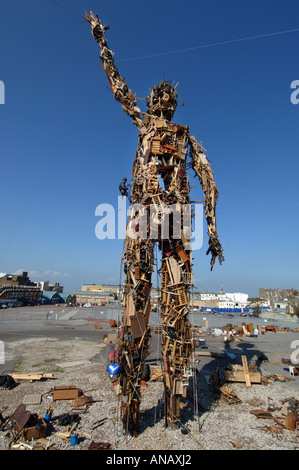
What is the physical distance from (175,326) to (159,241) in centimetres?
250

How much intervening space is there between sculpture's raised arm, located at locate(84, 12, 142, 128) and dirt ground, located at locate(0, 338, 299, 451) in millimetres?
8992

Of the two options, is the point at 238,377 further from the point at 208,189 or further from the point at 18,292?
the point at 18,292

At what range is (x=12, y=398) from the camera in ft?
30.3

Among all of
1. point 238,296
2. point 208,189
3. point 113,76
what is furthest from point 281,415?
point 238,296

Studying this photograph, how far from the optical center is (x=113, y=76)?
865 centimetres

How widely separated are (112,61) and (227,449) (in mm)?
11879

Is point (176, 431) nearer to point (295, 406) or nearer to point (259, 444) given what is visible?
point (259, 444)

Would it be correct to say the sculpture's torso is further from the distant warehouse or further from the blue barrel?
the distant warehouse

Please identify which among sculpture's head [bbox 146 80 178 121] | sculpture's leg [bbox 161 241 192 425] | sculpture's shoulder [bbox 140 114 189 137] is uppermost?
sculpture's head [bbox 146 80 178 121]

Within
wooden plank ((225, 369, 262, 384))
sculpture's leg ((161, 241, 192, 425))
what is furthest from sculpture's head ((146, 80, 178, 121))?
wooden plank ((225, 369, 262, 384))

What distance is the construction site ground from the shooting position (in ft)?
21.1

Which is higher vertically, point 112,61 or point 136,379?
point 112,61
